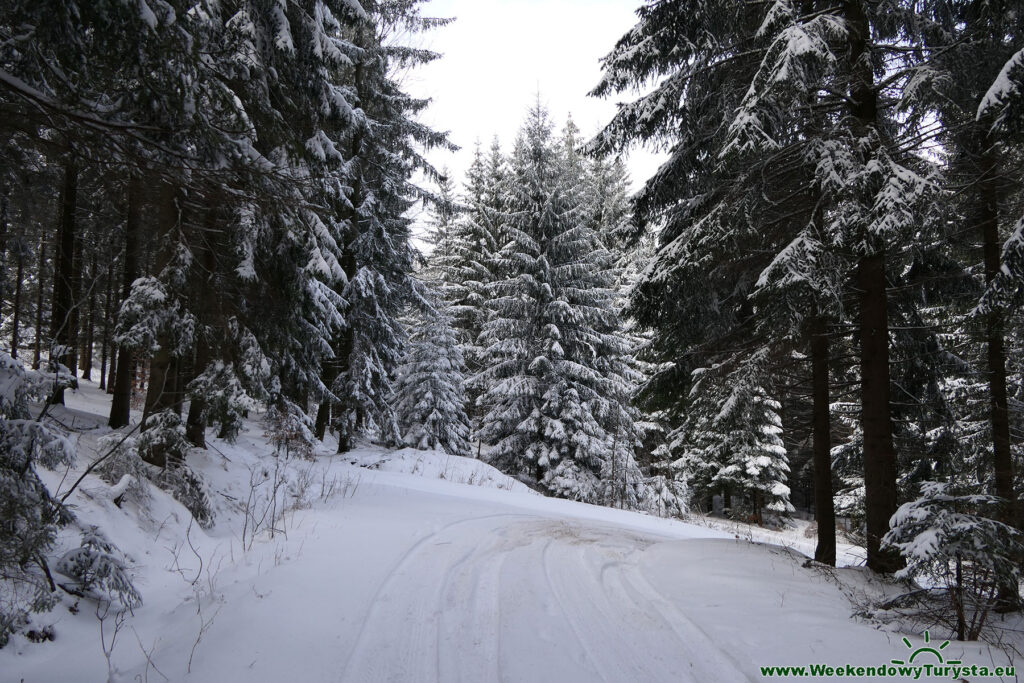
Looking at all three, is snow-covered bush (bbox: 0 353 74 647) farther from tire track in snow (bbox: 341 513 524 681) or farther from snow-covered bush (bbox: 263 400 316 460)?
snow-covered bush (bbox: 263 400 316 460)

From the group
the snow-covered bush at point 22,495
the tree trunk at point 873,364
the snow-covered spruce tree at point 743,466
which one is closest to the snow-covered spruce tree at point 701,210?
the tree trunk at point 873,364

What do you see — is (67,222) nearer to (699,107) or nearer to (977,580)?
(699,107)

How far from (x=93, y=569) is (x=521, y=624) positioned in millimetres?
2997

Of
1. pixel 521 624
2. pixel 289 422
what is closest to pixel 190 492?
pixel 289 422

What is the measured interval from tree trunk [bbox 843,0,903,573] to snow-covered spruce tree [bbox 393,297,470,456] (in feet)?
43.0

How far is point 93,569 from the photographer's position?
3.41 metres

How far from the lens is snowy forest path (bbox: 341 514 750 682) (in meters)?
3.03

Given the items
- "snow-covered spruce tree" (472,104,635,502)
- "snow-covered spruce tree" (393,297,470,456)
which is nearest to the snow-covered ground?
"snow-covered spruce tree" (472,104,635,502)

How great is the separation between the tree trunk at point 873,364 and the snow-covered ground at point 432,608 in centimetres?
69

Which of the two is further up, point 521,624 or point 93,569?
point 93,569

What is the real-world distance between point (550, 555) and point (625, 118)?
6.01 m

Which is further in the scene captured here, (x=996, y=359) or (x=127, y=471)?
(x=996, y=359)

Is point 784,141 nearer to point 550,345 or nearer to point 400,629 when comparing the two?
point 400,629

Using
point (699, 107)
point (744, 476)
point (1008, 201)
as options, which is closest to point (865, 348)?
point (1008, 201)
